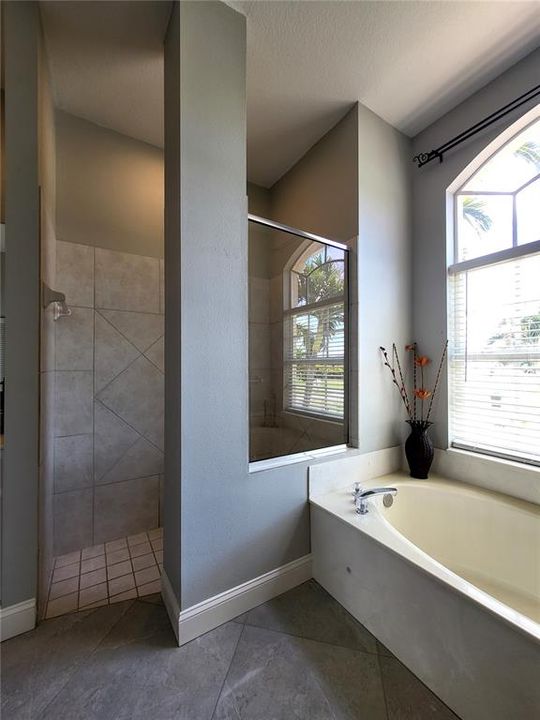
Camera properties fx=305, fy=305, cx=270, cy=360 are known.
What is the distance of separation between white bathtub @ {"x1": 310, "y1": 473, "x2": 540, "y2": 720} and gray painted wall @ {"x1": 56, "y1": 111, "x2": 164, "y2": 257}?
86.7 inches

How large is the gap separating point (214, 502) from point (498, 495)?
5.39 feet

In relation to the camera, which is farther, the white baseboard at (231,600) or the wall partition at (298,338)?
the wall partition at (298,338)

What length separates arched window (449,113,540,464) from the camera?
1.75 m

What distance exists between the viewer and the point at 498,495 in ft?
5.86

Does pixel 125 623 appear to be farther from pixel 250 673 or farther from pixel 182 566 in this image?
pixel 250 673

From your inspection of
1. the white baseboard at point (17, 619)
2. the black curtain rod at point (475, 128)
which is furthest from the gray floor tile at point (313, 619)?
the black curtain rod at point (475, 128)

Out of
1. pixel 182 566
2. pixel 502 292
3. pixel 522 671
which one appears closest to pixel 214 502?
pixel 182 566

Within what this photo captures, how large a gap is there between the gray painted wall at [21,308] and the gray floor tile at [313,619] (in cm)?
108

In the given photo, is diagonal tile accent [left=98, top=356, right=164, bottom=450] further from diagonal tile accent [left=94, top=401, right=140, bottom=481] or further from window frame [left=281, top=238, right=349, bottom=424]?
window frame [left=281, top=238, right=349, bottom=424]

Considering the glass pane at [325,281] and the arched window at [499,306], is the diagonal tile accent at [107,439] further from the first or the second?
the arched window at [499,306]

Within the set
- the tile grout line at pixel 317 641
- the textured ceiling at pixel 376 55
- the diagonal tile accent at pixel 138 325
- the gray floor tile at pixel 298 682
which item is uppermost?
the textured ceiling at pixel 376 55

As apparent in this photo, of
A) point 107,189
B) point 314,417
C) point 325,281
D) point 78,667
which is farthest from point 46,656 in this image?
point 107,189

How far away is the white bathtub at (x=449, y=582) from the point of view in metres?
0.97

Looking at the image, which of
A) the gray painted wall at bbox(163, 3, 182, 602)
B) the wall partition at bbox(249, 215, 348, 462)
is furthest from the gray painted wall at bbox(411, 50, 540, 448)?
the gray painted wall at bbox(163, 3, 182, 602)
